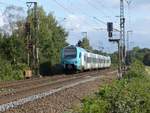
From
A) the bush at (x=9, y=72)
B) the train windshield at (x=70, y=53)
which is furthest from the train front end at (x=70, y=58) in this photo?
the bush at (x=9, y=72)

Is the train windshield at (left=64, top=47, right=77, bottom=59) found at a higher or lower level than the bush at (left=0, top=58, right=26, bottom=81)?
higher

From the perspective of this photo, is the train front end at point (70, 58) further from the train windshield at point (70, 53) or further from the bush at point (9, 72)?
the bush at point (9, 72)

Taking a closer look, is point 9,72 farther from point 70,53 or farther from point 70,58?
point 70,53

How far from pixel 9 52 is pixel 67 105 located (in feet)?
150

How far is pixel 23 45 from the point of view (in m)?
65.9

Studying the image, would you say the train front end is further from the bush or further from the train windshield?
the bush

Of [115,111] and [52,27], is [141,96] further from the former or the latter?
[52,27]

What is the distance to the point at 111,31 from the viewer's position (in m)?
48.1

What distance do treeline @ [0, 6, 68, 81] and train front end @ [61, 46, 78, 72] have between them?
4.26 m

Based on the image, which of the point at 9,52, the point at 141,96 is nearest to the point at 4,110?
the point at 141,96

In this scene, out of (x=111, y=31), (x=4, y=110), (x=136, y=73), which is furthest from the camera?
(x=111, y=31)

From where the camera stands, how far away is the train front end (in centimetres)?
5456

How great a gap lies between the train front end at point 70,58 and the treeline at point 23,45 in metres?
4.26

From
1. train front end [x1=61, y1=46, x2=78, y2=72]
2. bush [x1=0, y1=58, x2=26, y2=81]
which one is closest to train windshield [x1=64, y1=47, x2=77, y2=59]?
train front end [x1=61, y1=46, x2=78, y2=72]
